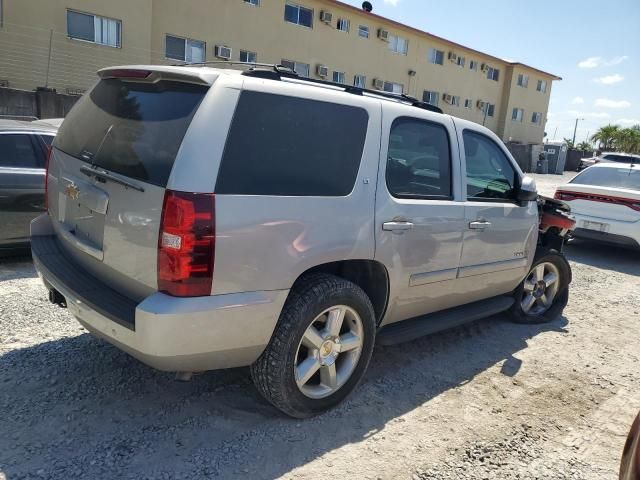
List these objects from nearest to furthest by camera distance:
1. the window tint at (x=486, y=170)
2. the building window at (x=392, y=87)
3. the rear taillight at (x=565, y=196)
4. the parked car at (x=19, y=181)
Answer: the window tint at (x=486, y=170) → the parked car at (x=19, y=181) → the rear taillight at (x=565, y=196) → the building window at (x=392, y=87)

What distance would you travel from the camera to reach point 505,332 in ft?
16.2

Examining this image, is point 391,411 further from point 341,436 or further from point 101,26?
point 101,26

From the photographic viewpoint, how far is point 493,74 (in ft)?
112

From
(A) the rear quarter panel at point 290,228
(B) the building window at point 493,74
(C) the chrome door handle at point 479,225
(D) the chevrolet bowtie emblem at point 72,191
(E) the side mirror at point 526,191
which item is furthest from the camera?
(B) the building window at point 493,74

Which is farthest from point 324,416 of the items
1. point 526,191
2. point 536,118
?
point 536,118

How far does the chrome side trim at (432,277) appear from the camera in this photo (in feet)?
11.7

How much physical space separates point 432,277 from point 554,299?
2.53 metres

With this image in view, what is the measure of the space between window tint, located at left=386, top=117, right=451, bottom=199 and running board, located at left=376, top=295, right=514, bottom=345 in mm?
949

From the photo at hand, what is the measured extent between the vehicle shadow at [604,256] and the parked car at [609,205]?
37 centimetres

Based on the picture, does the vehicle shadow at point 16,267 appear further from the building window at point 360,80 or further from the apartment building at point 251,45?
the building window at point 360,80

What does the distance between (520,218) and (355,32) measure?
21934 mm

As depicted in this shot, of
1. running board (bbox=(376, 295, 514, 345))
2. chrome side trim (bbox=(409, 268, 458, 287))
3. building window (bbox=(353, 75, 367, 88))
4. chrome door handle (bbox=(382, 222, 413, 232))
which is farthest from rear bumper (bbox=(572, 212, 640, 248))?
building window (bbox=(353, 75, 367, 88))

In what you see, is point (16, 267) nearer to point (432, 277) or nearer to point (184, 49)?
point (432, 277)

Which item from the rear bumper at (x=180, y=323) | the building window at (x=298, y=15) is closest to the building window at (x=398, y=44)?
Result: the building window at (x=298, y=15)
